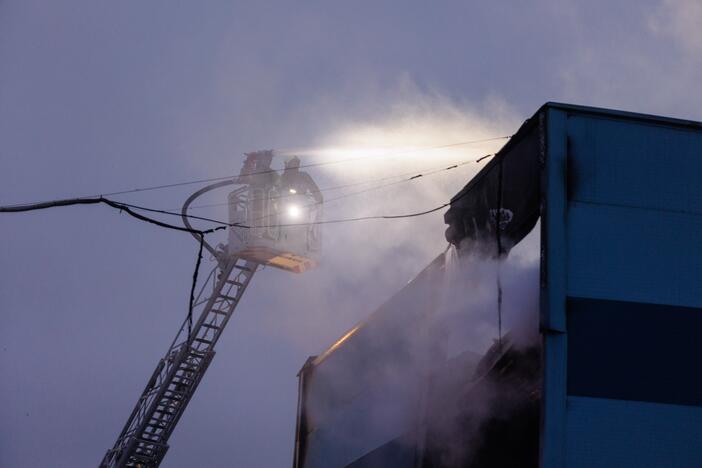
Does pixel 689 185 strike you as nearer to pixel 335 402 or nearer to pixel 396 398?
pixel 396 398

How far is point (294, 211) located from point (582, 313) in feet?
54.0

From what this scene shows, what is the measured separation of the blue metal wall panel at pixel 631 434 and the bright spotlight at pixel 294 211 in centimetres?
1678

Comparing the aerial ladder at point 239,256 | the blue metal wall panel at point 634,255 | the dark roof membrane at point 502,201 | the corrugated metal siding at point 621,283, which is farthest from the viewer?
the aerial ladder at point 239,256

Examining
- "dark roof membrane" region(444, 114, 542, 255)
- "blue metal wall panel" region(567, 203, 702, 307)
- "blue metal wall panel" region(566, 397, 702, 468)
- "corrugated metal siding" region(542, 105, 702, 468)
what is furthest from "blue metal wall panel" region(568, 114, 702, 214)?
"blue metal wall panel" region(566, 397, 702, 468)

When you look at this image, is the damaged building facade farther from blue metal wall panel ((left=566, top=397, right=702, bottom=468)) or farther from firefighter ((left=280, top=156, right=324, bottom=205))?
firefighter ((left=280, top=156, right=324, bottom=205))

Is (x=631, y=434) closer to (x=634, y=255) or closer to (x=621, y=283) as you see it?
(x=621, y=283)

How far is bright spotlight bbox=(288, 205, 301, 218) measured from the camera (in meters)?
27.6

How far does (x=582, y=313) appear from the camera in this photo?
11992 mm

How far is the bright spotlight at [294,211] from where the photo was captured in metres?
27.6

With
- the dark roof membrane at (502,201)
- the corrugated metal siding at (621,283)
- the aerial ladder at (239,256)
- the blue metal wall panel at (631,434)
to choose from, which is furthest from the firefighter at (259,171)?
the blue metal wall panel at (631,434)

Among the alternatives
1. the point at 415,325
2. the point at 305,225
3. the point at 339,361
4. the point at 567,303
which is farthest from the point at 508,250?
the point at 305,225

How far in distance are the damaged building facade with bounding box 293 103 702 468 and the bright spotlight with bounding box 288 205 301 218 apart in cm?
1274

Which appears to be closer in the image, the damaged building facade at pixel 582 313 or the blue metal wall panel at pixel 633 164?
the damaged building facade at pixel 582 313

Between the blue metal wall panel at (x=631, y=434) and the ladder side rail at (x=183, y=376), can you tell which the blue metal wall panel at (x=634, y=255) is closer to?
the blue metal wall panel at (x=631, y=434)
